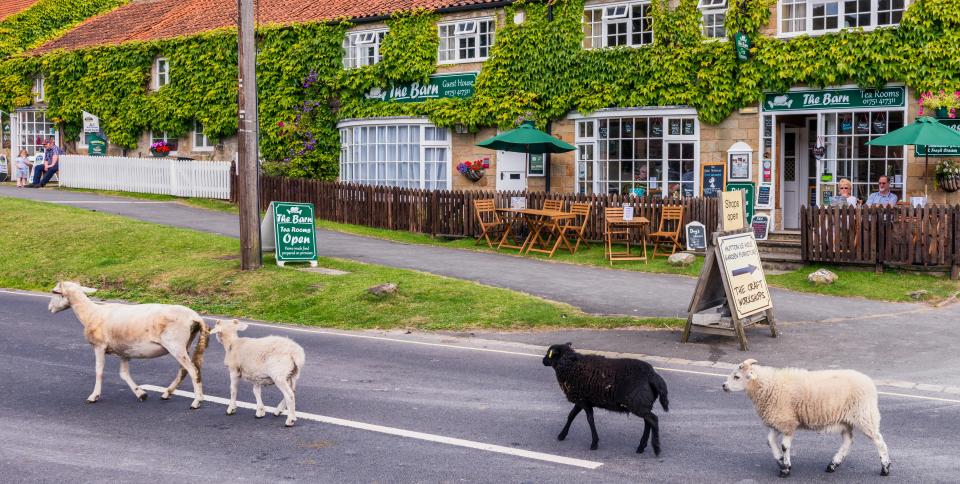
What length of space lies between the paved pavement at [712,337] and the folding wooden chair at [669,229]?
2.04 meters

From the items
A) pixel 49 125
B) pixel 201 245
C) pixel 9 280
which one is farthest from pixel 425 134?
pixel 49 125

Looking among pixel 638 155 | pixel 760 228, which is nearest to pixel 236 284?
pixel 760 228

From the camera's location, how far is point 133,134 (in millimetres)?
38344

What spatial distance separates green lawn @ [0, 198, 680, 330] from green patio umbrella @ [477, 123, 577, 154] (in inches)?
250

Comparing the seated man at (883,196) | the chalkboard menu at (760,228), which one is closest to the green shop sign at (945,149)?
the seated man at (883,196)

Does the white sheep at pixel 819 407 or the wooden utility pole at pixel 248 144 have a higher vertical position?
the wooden utility pole at pixel 248 144

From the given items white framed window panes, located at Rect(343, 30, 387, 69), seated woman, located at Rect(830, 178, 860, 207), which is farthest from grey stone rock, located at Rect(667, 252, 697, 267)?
white framed window panes, located at Rect(343, 30, 387, 69)

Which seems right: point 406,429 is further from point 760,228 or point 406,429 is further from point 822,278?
point 760,228

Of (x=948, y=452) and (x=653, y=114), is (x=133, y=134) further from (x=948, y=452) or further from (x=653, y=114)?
(x=948, y=452)

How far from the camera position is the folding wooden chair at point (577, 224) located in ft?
71.8

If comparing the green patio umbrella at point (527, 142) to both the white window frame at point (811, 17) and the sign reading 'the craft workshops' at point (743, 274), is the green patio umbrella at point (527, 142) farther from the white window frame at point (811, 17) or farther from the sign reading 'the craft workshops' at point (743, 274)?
the sign reading 'the craft workshops' at point (743, 274)

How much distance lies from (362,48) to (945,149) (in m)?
17.2

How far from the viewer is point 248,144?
17.4 metres

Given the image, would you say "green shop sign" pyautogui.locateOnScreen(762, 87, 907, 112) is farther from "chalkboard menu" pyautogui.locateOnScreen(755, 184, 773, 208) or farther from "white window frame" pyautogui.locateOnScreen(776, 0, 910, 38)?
"chalkboard menu" pyautogui.locateOnScreen(755, 184, 773, 208)
